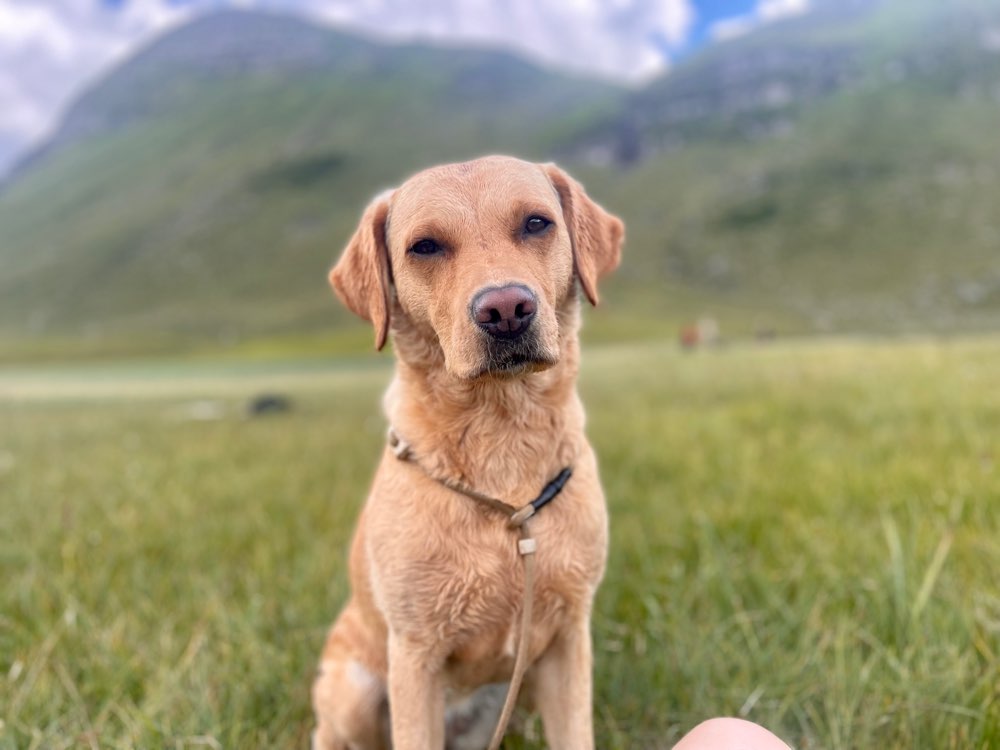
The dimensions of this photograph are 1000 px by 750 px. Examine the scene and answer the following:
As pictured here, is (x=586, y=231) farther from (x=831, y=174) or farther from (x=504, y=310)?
(x=831, y=174)

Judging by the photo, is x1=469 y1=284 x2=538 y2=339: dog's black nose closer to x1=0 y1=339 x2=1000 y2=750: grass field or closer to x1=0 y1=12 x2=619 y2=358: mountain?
x1=0 y1=339 x2=1000 y2=750: grass field

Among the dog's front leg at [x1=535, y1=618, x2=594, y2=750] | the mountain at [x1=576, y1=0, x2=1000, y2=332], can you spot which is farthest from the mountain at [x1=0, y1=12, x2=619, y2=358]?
the dog's front leg at [x1=535, y1=618, x2=594, y2=750]

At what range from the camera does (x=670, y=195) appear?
380 feet

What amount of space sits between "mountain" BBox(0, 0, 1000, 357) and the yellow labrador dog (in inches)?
1940

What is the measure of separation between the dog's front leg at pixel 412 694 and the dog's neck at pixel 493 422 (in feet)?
1.86

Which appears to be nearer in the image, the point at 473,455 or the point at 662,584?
the point at 473,455

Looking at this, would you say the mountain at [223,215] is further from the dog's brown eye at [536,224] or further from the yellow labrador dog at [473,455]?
the dog's brown eye at [536,224]

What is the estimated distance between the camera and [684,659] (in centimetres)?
249

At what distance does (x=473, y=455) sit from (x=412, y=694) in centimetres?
77

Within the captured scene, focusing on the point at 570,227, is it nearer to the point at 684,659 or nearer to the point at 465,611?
the point at 465,611

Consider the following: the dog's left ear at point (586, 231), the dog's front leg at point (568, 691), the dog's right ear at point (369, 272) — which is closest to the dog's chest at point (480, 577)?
the dog's front leg at point (568, 691)

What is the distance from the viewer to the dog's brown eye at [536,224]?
215 cm

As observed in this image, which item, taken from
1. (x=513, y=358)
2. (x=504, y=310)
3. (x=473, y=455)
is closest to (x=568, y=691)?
(x=473, y=455)

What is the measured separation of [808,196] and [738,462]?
374ft
